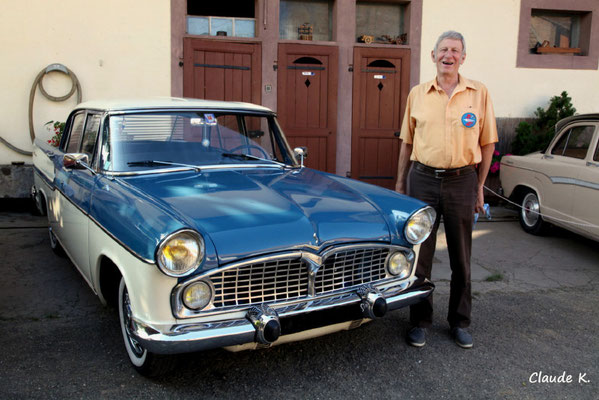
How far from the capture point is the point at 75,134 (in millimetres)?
4355

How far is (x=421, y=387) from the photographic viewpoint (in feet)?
9.01

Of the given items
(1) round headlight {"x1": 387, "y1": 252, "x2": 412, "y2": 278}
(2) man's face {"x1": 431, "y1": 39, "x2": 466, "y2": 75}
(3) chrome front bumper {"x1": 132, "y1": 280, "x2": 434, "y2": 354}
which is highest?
(2) man's face {"x1": 431, "y1": 39, "x2": 466, "y2": 75}

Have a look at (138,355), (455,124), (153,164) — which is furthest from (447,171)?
(138,355)

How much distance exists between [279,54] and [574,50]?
4.61 metres

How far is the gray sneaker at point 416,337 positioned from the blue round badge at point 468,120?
1272 millimetres

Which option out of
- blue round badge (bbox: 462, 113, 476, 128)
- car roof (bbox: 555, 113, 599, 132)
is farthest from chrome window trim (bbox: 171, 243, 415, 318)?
car roof (bbox: 555, 113, 599, 132)

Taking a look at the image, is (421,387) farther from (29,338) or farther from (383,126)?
(383,126)

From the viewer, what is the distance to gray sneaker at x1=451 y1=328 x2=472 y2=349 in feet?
10.6

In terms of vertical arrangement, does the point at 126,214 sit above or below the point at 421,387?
above

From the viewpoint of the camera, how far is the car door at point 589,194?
5117 millimetres

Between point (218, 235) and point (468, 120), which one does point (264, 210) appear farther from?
point (468, 120)

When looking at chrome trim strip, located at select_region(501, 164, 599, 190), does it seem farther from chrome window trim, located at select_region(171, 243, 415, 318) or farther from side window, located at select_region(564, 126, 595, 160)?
chrome window trim, located at select_region(171, 243, 415, 318)

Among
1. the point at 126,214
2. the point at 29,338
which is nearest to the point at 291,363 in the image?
the point at 126,214

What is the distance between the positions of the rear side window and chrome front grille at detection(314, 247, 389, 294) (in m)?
3.77
